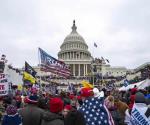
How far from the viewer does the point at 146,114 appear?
7148mm

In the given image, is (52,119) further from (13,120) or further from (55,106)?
(13,120)

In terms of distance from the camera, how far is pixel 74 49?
462 feet

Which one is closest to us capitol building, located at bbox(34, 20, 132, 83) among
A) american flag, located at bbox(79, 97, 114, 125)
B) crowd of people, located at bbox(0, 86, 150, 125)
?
crowd of people, located at bbox(0, 86, 150, 125)

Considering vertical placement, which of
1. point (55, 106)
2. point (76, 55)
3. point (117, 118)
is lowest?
point (117, 118)

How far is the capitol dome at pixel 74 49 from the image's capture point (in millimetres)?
141250

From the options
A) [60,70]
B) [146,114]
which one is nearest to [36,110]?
[146,114]

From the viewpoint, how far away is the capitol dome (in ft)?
463

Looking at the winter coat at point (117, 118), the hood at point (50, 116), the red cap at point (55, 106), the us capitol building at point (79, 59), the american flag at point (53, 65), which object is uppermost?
the us capitol building at point (79, 59)

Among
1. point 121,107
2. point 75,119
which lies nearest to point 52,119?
point 75,119

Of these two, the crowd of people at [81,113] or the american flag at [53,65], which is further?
the american flag at [53,65]

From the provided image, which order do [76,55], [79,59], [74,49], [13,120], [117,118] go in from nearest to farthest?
[13,120], [117,118], [79,59], [74,49], [76,55]

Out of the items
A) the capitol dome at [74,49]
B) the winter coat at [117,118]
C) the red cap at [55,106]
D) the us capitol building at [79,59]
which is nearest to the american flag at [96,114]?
the red cap at [55,106]

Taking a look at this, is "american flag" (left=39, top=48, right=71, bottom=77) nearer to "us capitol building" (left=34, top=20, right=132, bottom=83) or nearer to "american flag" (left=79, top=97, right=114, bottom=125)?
"american flag" (left=79, top=97, right=114, bottom=125)

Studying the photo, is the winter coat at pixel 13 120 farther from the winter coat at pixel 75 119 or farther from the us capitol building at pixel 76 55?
the us capitol building at pixel 76 55
